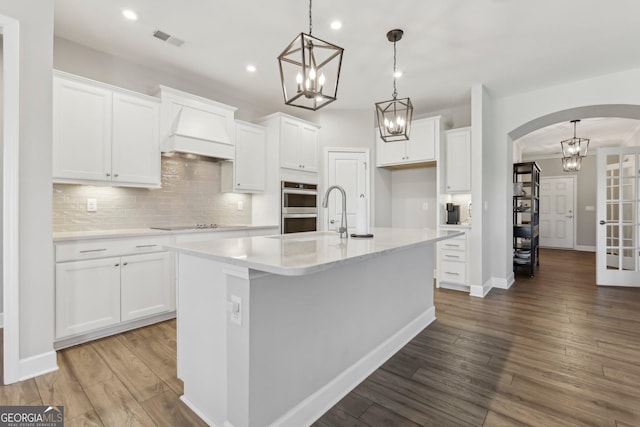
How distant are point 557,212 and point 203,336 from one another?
10.1m

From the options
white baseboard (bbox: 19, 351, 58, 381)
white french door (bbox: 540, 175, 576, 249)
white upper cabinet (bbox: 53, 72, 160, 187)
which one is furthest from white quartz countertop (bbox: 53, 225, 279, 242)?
white french door (bbox: 540, 175, 576, 249)

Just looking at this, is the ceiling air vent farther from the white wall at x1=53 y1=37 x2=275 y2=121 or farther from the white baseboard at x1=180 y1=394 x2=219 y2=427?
the white baseboard at x1=180 y1=394 x2=219 y2=427

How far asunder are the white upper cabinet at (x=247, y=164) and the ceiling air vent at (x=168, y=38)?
3.89 ft

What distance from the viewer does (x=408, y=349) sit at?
258 centimetres

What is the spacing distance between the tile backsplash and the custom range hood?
0.32 metres

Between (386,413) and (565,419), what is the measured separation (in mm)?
959

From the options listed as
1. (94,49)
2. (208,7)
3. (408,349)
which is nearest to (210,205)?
(94,49)

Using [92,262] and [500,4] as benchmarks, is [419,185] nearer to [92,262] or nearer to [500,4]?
[500,4]

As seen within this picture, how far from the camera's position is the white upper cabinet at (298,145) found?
4492 millimetres

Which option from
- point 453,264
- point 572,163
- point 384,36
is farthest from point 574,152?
point 384,36

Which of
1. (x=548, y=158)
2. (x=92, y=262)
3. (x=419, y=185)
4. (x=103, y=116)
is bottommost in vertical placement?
(x=92, y=262)

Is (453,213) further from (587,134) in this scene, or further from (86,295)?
(587,134)

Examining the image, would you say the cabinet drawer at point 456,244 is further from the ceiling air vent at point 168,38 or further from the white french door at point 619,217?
the ceiling air vent at point 168,38

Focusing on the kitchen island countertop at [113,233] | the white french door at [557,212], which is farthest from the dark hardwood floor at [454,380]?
the white french door at [557,212]
